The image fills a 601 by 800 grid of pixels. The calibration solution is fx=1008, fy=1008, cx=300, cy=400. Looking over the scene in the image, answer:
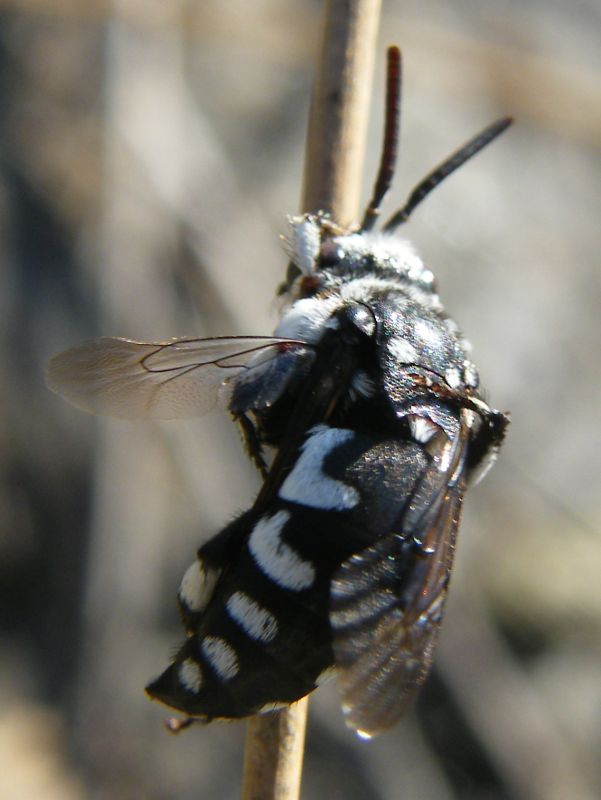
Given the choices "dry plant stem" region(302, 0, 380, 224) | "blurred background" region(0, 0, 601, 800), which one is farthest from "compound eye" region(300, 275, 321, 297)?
"blurred background" region(0, 0, 601, 800)

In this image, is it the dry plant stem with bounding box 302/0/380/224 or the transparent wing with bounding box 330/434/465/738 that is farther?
the dry plant stem with bounding box 302/0/380/224

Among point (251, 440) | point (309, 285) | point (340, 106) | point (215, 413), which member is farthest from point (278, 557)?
point (215, 413)

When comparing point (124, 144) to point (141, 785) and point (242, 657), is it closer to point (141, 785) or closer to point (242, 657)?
point (141, 785)

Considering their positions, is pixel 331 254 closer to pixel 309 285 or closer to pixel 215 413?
pixel 309 285

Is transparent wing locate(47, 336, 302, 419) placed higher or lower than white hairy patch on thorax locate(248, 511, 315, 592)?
higher

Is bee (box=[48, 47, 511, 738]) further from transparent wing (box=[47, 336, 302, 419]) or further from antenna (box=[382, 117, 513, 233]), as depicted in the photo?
antenna (box=[382, 117, 513, 233])
